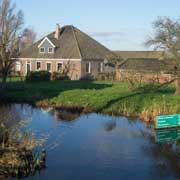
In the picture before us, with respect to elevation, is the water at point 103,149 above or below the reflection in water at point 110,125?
below

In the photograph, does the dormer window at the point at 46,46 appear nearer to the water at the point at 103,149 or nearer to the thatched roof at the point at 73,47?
the thatched roof at the point at 73,47

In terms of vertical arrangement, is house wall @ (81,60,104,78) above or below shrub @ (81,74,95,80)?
above

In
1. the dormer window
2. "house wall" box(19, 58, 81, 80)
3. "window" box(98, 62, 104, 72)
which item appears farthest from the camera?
"window" box(98, 62, 104, 72)

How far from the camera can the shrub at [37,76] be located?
43.8 meters

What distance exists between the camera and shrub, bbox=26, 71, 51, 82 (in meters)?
43.8

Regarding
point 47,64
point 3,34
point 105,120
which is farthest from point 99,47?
point 105,120

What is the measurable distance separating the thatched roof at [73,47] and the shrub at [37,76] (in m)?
5.05

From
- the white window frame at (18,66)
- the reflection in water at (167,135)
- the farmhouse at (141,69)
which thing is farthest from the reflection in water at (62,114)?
the white window frame at (18,66)

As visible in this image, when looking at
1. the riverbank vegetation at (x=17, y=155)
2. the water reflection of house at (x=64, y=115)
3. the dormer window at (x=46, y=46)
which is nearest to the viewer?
the riverbank vegetation at (x=17, y=155)

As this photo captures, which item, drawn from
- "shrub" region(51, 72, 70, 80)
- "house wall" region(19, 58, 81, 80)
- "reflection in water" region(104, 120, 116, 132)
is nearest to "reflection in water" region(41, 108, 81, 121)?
"reflection in water" region(104, 120, 116, 132)

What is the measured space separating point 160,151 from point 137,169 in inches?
131

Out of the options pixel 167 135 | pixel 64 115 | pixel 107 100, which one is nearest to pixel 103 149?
pixel 167 135

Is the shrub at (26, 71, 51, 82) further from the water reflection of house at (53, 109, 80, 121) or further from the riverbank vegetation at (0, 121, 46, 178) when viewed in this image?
the riverbank vegetation at (0, 121, 46, 178)

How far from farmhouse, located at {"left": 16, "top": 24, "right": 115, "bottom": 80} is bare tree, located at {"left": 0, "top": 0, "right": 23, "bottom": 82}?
401 inches
